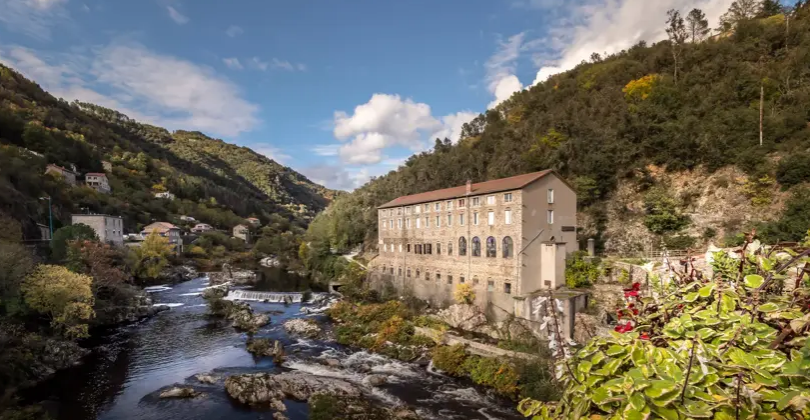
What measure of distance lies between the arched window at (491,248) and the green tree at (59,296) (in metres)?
30.1

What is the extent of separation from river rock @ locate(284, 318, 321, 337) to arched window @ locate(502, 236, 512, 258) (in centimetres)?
1715

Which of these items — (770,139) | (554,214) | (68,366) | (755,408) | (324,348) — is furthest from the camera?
(770,139)

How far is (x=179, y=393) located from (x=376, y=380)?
1088cm

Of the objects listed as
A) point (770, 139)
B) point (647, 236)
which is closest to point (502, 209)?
point (647, 236)

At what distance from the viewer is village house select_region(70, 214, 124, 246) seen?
5716 cm

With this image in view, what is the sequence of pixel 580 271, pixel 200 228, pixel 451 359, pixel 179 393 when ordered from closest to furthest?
pixel 179 393 → pixel 451 359 → pixel 580 271 → pixel 200 228

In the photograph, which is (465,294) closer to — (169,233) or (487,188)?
(487,188)

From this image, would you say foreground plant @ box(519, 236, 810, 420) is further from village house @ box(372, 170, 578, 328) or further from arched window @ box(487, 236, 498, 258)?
arched window @ box(487, 236, 498, 258)

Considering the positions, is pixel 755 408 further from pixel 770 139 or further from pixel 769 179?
pixel 770 139

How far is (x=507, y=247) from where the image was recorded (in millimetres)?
29859

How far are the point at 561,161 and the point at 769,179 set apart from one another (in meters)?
18.8

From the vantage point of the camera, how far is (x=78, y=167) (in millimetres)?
97750

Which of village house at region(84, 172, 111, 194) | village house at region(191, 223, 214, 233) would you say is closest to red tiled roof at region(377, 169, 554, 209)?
village house at region(191, 223, 214, 233)

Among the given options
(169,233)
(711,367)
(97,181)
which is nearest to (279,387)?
(711,367)
